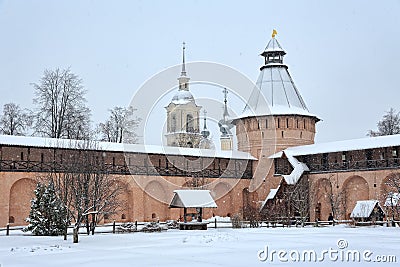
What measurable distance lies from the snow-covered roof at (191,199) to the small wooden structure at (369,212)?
643 cm

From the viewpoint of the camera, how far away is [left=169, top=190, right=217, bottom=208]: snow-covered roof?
890 inches

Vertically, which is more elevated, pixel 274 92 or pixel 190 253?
pixel 274 92

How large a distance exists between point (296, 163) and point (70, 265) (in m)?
22.1

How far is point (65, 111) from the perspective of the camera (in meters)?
28.6

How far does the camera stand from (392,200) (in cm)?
2359

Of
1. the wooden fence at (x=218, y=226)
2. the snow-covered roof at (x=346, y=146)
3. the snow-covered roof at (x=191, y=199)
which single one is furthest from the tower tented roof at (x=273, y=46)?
the snow-covered roof at (x=191, y=199)

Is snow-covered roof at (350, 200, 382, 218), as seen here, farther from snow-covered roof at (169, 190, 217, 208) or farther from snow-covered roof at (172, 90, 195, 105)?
snow-covered roof at (172, 90, 195, 105)

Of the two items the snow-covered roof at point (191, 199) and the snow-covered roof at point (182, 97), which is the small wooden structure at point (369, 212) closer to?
the snow-covered roof at point (191, 199)

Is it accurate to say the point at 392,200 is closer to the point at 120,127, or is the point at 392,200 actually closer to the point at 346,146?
the point at 346,146

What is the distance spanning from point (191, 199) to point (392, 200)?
28.2 feet

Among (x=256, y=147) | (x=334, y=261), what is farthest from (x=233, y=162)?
(x=334, y=261)

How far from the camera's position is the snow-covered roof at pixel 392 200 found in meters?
23.0

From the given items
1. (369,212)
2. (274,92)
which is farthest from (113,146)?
(369,212)

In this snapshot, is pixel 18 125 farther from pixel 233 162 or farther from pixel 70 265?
pixel 70 265
